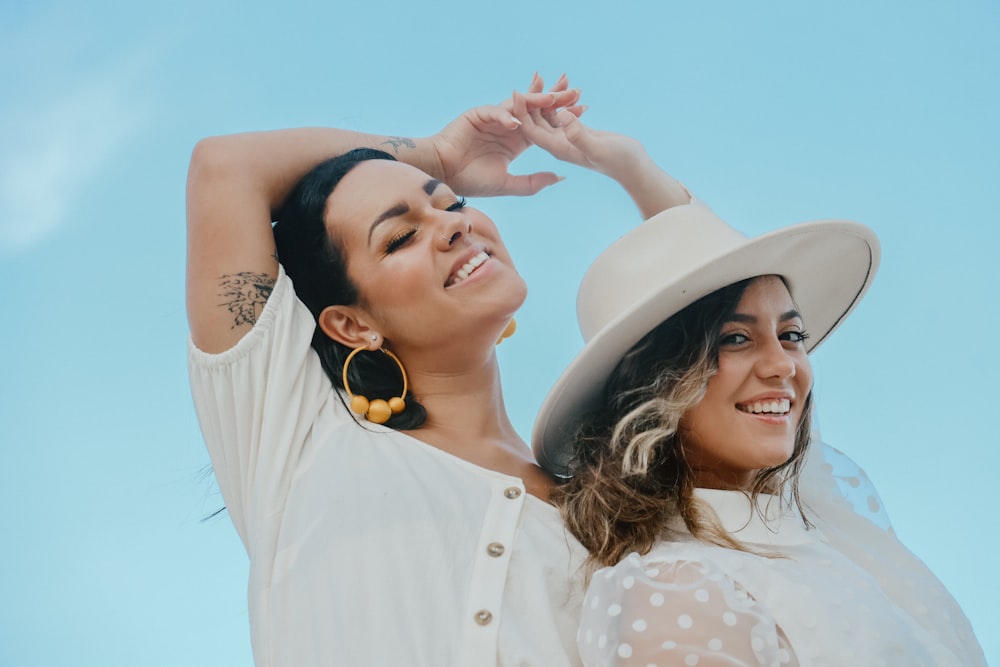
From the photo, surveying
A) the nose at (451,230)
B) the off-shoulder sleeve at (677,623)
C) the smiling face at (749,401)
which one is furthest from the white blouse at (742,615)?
the nose at (451,230)

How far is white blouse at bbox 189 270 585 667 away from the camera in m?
1.82

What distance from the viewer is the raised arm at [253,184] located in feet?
7.06

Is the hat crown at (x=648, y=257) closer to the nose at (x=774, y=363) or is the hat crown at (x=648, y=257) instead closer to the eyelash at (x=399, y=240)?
the nose at (x=774, y=363)

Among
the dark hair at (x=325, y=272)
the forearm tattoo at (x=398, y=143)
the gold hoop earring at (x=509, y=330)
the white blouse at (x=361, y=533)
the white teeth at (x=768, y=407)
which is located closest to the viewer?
the white blouse at (x=361, y=533)

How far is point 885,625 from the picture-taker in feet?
5.40

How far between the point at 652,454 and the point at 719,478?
157mm

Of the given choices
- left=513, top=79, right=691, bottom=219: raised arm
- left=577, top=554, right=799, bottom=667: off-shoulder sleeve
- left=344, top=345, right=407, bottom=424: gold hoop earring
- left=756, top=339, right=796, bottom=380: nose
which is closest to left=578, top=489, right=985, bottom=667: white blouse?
left=577, top=554, right=799, bottom=667: off-shoulder sleeve

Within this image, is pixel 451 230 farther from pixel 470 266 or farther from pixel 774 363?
pixel 774 363

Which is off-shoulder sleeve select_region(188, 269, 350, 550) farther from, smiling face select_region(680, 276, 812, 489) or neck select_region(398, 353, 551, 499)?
smiling face select_region(680, 276, 812, 489)

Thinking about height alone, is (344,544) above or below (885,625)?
below

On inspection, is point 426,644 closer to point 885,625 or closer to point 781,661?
point 781,661

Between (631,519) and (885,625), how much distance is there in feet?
1.53

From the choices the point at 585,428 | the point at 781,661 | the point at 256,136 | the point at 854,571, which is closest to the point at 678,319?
the point at 585,428

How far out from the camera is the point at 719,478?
2016mm
